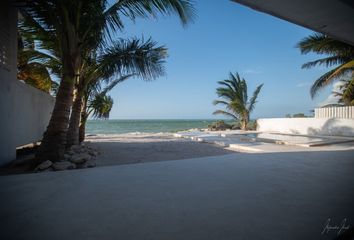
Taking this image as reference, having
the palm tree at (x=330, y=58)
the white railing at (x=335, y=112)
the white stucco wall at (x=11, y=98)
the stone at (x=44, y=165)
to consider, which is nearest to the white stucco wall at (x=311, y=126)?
the white railing at (x=335, y=112)

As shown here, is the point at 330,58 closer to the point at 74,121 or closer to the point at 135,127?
the point at 74,121

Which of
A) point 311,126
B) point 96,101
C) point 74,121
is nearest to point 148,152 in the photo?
point 74,121

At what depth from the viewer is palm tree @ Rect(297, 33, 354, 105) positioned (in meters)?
9.77

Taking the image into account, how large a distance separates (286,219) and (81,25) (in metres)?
5.43

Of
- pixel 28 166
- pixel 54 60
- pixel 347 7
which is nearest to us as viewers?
pixel 347 7

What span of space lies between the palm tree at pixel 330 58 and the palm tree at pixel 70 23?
832cm

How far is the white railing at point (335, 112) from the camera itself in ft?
39.0

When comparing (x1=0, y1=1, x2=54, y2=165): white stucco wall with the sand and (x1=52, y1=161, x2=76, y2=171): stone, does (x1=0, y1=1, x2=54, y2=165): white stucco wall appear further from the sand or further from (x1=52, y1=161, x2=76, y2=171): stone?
the sand

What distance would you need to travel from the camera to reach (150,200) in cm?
236

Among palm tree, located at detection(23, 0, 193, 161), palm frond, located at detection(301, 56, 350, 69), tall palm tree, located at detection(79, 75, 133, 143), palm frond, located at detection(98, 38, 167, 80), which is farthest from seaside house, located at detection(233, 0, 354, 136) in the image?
palm frond, located at detection(301, 56, 350, 69)

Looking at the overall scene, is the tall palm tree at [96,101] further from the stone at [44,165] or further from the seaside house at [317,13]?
the seaside house at [317,13]

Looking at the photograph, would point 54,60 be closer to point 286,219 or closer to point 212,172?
point 212,172

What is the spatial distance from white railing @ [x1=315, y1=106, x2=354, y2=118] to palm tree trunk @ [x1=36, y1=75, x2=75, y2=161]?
1463 centimetres

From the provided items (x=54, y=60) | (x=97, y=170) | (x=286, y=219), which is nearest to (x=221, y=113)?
(x=54, y=60)
